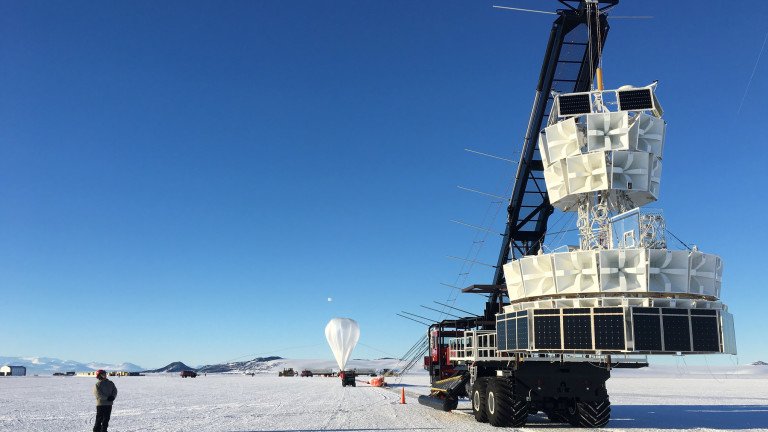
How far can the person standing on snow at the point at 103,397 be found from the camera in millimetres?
17031

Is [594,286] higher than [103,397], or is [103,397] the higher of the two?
[594,286]

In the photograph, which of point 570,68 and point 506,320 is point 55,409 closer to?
point 506,320

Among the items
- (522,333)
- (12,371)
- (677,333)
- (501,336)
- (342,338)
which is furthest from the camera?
(12,371)

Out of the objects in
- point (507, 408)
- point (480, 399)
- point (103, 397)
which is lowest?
point (507, 408)

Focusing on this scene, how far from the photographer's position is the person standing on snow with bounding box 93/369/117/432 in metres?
17.0

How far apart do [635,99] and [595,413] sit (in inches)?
494

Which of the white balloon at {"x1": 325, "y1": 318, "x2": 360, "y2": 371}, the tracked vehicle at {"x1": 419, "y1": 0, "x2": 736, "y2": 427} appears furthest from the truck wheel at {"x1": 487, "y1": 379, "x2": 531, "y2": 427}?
the white balloon at {"x1": 325, "y1": 318, "x2": 360, "y2": 371}

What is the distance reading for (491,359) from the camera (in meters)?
25.8

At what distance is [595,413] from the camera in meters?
23.4

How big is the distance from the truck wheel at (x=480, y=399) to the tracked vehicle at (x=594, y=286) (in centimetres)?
6

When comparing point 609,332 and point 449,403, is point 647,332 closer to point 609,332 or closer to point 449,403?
point 609,332

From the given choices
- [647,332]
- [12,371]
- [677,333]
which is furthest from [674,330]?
[12,371]

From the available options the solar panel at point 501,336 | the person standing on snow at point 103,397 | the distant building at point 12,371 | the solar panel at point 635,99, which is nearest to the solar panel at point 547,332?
the solar panel at point 501,336

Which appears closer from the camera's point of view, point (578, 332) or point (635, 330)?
point (635, 330)
